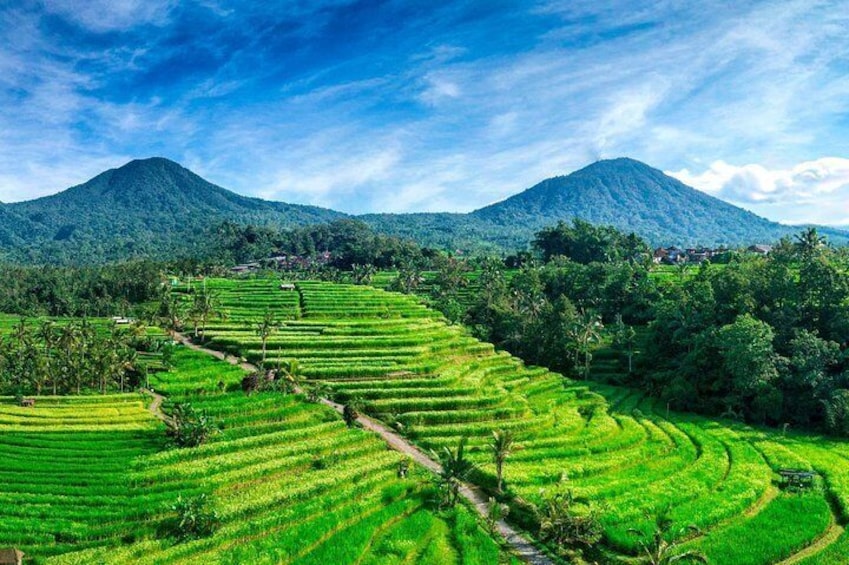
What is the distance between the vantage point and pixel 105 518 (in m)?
30.6

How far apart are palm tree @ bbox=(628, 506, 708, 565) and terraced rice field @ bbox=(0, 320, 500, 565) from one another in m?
7.29

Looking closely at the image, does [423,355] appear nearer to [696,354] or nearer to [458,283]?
[696,354]

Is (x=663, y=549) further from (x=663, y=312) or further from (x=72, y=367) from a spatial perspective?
(x=72, y=367)

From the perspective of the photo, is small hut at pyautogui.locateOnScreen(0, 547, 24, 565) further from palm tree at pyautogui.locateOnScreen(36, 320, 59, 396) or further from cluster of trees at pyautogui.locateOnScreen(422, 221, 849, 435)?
cluster of trees at pyautogui.locateOnScreen(422, 221, 849, 435)

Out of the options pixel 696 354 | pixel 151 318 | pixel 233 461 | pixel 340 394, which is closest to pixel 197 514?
pixel 233 461

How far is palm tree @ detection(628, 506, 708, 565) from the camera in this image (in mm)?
26125

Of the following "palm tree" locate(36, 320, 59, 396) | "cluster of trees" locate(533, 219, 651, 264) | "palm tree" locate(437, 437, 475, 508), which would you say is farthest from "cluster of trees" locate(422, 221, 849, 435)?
"palm tree" locate(36, 320, 59, 396)

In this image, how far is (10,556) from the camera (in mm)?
26406

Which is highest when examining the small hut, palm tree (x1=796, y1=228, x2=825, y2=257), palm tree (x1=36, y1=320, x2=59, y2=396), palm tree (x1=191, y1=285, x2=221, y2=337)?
palm tree (x1=796, y1=228, x2=825, y2=257)

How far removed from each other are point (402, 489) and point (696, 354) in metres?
41.3

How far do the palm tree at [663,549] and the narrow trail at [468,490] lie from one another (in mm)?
4619

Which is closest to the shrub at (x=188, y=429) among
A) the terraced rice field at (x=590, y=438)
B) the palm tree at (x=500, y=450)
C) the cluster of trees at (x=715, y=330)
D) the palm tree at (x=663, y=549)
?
the terraced rice field at (x=590, y=438)

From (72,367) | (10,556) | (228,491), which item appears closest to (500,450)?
(228,491)

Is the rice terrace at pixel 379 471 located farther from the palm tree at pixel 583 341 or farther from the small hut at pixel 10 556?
the palm tree at pixel 583 341
